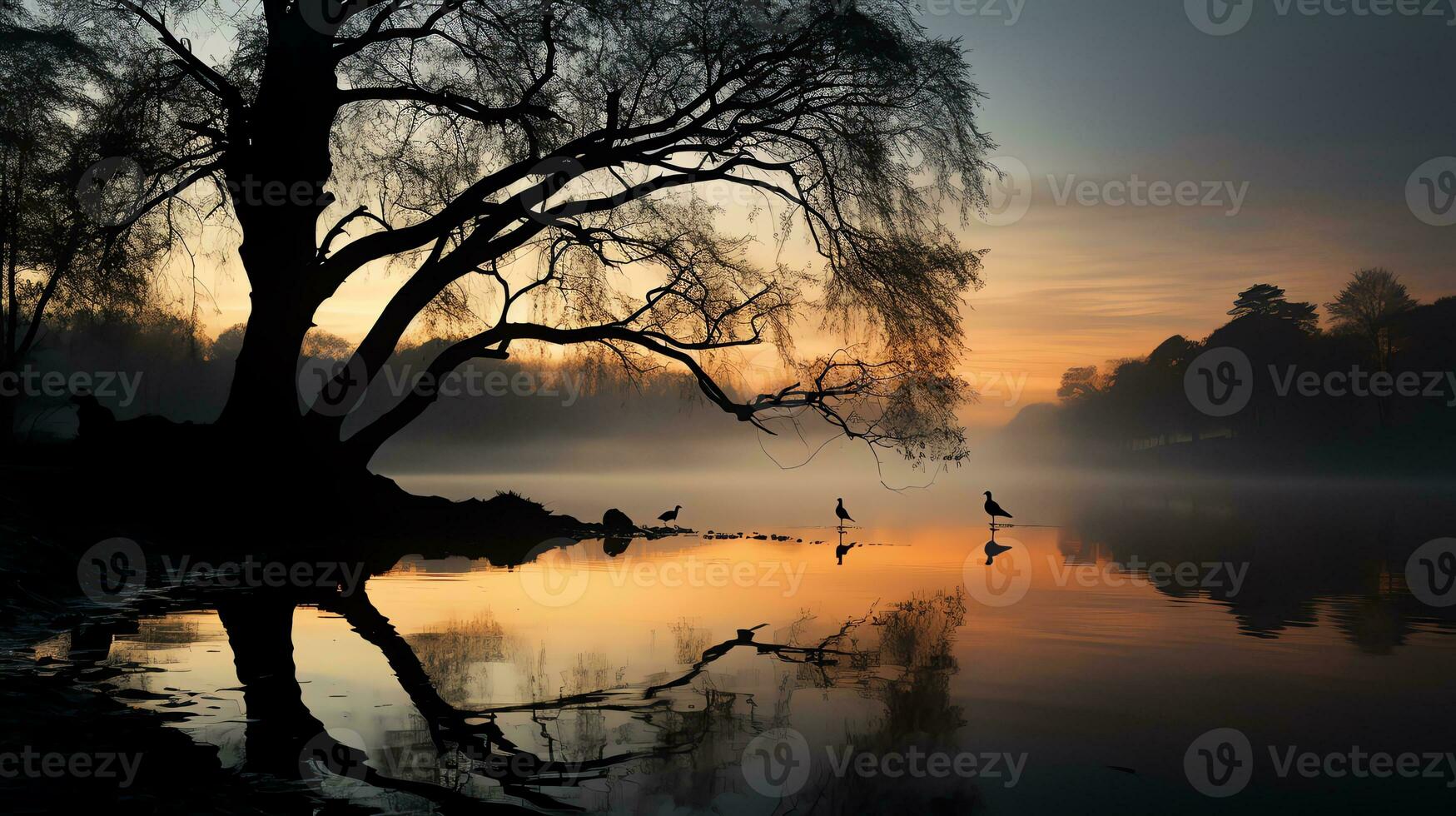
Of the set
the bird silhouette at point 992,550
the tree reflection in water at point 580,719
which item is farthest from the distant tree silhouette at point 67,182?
the bird silhouette at point 992,550

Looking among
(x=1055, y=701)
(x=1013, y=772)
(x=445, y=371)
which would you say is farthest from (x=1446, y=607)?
(x=445, y=371)

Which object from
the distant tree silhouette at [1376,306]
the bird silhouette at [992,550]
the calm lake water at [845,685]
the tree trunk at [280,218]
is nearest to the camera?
the calm lake water at [845,685]

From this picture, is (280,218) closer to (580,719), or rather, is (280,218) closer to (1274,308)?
(580,719)

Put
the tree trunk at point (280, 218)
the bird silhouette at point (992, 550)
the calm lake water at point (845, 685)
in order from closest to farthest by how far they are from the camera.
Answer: the calm lake water at point (845, 685) → the bird silhouette at point (992, 550) → the tree trunk at point (280, 218)

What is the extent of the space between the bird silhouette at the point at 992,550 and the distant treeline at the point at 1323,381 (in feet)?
170

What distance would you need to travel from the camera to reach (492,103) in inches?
742

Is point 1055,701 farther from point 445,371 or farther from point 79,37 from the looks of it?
point 79,37

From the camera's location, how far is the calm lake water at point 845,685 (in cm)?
497

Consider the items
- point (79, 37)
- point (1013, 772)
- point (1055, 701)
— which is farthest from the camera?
point (79, 37)

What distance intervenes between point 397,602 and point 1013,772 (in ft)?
23.9

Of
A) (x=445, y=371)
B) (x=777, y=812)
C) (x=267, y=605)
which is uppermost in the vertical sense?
(x=445, y=371)

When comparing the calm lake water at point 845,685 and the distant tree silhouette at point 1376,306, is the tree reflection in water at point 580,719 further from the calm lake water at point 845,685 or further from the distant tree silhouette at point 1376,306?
the distant tree silhouette at point 1376,306

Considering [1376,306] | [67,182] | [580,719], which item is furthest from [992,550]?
[1376,306]

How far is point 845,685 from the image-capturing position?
7082 millimetres
